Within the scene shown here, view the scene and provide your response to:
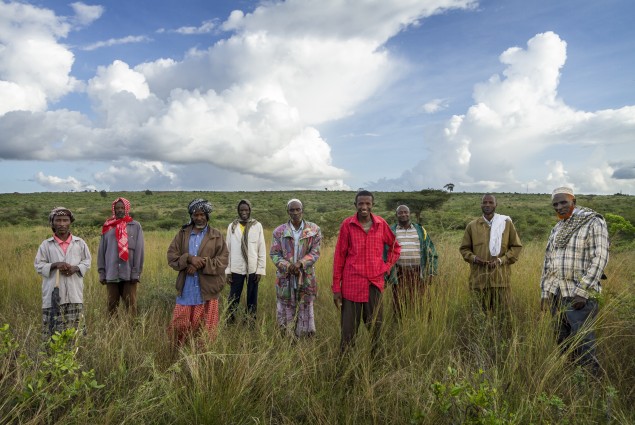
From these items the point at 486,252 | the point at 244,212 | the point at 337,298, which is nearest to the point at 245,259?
the point at 244,212

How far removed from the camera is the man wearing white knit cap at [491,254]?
4457 millimetres

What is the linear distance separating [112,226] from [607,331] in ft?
18.4

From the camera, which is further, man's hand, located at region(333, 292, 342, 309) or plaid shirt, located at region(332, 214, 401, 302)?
man's hand, located at region(333, 292, 342, 309)

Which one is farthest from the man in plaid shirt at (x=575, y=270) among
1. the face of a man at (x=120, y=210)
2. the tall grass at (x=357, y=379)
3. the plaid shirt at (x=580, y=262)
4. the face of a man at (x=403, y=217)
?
the face of a man at (x=120, y=210)

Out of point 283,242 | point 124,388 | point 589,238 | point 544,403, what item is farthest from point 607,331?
point 124,388

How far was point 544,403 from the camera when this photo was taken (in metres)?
2.55

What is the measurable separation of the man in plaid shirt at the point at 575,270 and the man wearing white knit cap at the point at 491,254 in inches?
25.5

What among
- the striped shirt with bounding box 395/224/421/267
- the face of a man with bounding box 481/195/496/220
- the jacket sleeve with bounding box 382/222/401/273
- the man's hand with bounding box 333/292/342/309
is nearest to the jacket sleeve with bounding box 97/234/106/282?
the man's hand with bounding box 333/292/342/309

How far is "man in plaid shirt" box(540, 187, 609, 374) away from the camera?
3.36 meters

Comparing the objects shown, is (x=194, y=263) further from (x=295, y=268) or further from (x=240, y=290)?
(x=240, y=290)

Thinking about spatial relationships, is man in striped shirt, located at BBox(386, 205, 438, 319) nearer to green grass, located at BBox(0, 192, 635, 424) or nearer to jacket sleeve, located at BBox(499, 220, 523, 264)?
green grass, located at BBox(0, 192, 635, 424)

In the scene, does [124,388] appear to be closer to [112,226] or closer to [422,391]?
[422,391]

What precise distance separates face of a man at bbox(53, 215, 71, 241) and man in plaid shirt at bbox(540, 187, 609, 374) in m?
4.87

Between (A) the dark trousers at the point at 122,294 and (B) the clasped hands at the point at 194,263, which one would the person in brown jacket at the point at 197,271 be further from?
A: (A) the dark trousers at the point at 122,294
